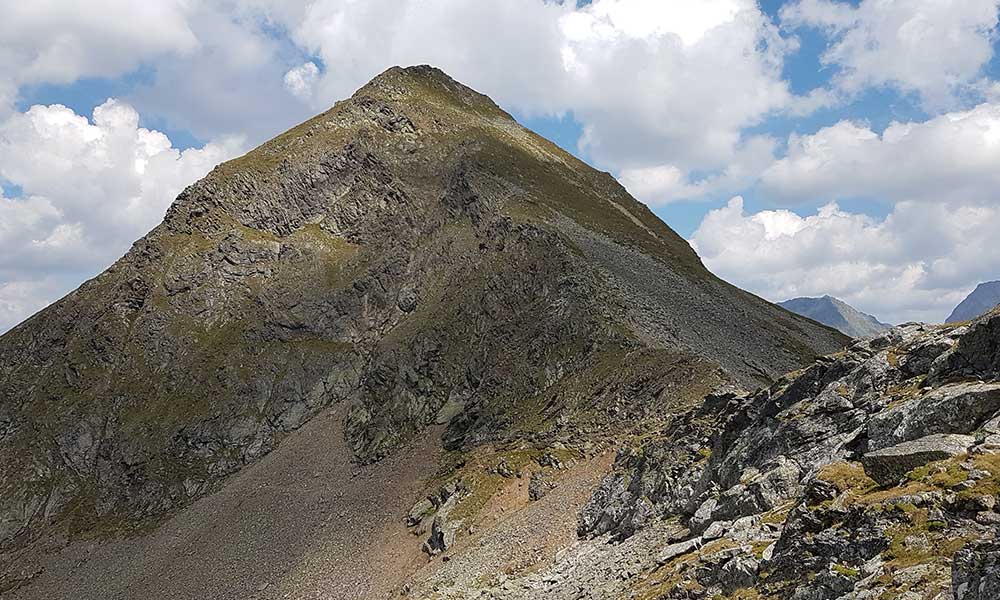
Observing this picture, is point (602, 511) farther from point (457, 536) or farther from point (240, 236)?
point (240, 236)

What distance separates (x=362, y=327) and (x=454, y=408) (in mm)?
33109

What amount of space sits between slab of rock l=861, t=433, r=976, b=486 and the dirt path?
1797 inches

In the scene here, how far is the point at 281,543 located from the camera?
2948 inches

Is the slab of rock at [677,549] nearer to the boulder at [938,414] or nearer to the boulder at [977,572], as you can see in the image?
the boulder at [938,414]

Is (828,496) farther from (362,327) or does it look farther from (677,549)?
(362,327)

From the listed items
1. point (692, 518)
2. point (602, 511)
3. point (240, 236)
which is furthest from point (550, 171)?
point (692, 518)

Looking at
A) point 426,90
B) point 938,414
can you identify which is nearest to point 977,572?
point 938,414

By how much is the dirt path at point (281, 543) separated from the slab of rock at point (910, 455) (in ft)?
150

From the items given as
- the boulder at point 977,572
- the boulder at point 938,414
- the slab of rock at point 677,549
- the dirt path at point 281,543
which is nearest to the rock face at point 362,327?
A: the dirt path at point 281,543

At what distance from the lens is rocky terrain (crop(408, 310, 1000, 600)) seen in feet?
62.6

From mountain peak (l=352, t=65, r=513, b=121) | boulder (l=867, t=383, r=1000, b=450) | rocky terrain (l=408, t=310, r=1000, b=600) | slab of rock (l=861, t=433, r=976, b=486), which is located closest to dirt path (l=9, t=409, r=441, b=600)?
rocky terrain (l=408, t=310, r=1000, b=600)

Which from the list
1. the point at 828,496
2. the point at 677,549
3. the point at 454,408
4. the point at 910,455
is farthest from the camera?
the point at 454,408

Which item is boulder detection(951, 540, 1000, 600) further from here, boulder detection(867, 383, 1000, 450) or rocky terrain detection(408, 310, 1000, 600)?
boulder detection(867, 383, 1000, 450)

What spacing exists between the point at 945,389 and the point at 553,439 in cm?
4567
